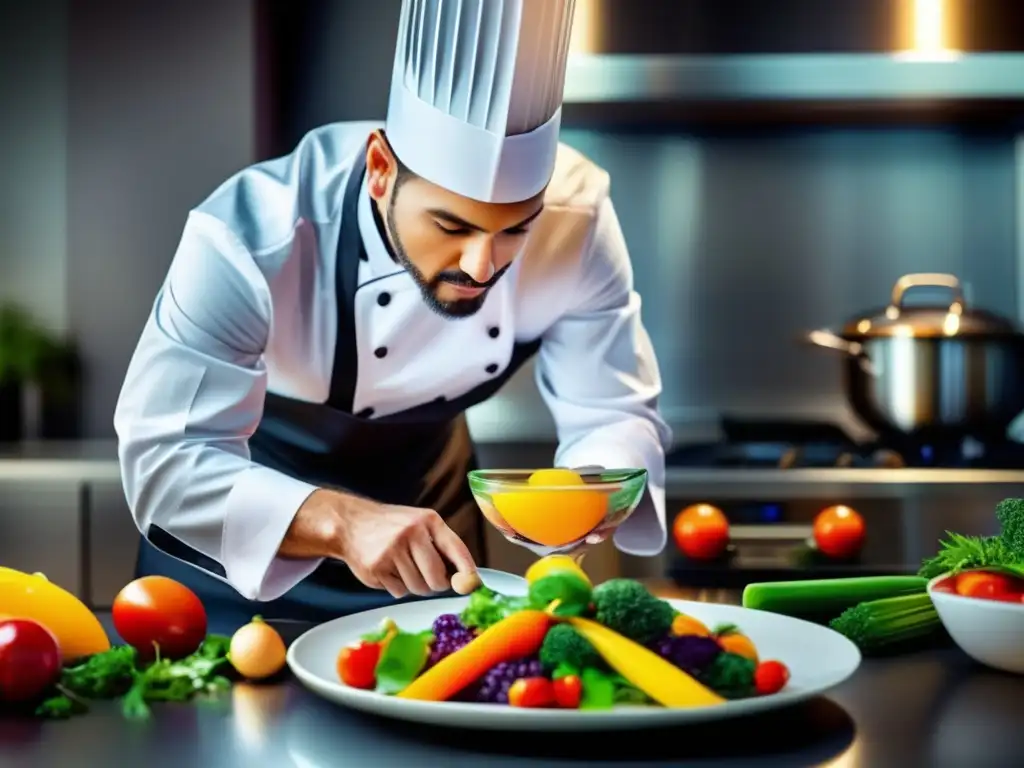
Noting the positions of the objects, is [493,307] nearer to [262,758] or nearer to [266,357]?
[266,357]

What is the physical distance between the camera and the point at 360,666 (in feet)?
2.52

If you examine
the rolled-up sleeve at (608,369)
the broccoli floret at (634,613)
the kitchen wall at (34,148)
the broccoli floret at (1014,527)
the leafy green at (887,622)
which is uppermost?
the kitchen wall at (34,148)

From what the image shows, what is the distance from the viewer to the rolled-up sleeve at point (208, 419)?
1.36 metres

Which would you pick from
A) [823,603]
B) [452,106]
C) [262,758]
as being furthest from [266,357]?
[262,758]

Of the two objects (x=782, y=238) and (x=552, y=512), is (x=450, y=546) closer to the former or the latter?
(x=552, y=512)

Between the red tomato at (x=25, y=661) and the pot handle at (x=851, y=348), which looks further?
the pot handle at (x=851, y=348)

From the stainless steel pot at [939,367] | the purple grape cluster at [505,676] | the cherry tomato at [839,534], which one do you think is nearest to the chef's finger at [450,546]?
the purple grape cluster at [505,676]

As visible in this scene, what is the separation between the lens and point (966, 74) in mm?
2301

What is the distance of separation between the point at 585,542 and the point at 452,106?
1.93 ft

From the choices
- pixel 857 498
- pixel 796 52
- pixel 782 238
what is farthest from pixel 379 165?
pixel 782 238

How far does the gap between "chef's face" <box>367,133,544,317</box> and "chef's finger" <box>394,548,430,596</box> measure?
1.28 ft

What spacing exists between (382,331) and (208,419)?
0.26 metres

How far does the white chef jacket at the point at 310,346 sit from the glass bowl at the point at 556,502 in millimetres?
383

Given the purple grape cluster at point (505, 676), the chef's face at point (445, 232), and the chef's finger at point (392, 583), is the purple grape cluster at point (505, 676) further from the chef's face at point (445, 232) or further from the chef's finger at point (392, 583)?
the chef's face at point (445, 232)
